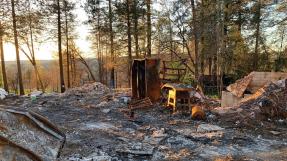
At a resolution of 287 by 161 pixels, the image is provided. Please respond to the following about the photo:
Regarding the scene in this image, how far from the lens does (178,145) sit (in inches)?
316

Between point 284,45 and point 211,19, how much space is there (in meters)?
5.47

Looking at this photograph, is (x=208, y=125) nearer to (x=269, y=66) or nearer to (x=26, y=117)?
(x=26, y=117)

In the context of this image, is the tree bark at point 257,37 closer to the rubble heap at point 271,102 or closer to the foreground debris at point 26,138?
the rubble heap at point 271,102

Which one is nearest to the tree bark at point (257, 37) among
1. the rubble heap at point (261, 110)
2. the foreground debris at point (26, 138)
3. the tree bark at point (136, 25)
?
the tree bark at point (136, 25)

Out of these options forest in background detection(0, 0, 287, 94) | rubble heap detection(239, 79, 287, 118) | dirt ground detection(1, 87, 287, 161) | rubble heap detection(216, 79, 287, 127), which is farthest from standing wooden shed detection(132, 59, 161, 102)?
forest in background detection(0, 0, 287, 94)

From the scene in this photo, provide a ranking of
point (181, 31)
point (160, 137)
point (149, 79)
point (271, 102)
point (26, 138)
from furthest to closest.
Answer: point (181, 31) < point (149, 79) < point (271, 102) < point (160, 137) < point (26, 138)

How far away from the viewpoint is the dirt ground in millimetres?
7219

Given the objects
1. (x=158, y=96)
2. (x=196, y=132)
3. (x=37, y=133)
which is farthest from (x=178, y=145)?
(x=158, y=96)

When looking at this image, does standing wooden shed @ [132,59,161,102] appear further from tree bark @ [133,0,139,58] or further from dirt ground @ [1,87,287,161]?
tree bark @ [133,0,139,58]

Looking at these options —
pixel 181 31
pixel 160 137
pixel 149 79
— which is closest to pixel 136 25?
pixel 181 31

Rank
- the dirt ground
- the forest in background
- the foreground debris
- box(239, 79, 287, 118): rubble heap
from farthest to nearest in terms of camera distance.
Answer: the forest in background → box(239, 79, 287, 118): rubble heap → the dirt ground → the foreground debris

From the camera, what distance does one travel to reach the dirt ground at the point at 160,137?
722 cm

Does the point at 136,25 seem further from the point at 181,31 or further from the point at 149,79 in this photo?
the point at 149,79

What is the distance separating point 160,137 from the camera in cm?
868
